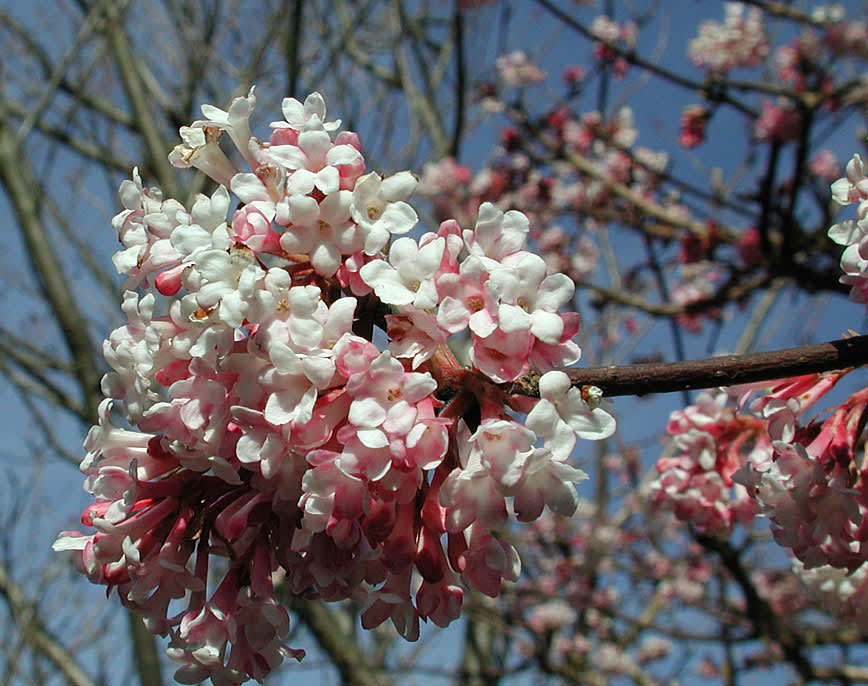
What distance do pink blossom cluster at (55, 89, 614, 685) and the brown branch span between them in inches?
2.0

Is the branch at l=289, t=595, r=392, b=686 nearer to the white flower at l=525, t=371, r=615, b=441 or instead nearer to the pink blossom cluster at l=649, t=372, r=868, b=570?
the pink blossom cluster at l=649, t=372, r=868, b=570

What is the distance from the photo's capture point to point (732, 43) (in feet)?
23.3

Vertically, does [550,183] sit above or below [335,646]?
above

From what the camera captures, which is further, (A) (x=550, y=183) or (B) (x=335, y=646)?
(A) (x=550, y=183)

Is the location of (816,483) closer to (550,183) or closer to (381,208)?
(381,208)

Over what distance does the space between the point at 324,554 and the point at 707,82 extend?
4.33m

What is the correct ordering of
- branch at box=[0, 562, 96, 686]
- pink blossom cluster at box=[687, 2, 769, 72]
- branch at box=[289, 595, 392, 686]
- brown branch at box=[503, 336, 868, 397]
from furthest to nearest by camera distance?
pink blossom cluster at box=[687, 2, 769, 72] < branch at box=[0, 562, 96, 686] < branch at box=[289, 595, 392, 686] < brown branch at box=[503, 336, 868, 397]

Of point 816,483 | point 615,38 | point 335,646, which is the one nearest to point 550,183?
point 615,38

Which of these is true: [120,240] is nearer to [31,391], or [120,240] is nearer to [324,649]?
[324,649]

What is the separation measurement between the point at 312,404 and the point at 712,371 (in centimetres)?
63

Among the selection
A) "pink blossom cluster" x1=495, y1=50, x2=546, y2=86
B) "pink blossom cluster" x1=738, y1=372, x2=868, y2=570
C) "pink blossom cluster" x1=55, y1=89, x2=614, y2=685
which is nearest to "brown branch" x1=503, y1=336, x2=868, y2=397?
"pink blossom cluster" x1=55, y1=89, x2=614, y2=685

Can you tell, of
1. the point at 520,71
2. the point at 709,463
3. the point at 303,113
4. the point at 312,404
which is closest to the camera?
the point at 312,404

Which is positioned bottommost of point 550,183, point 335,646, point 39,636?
point 39,636

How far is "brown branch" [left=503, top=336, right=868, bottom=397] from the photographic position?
1.21 metres
